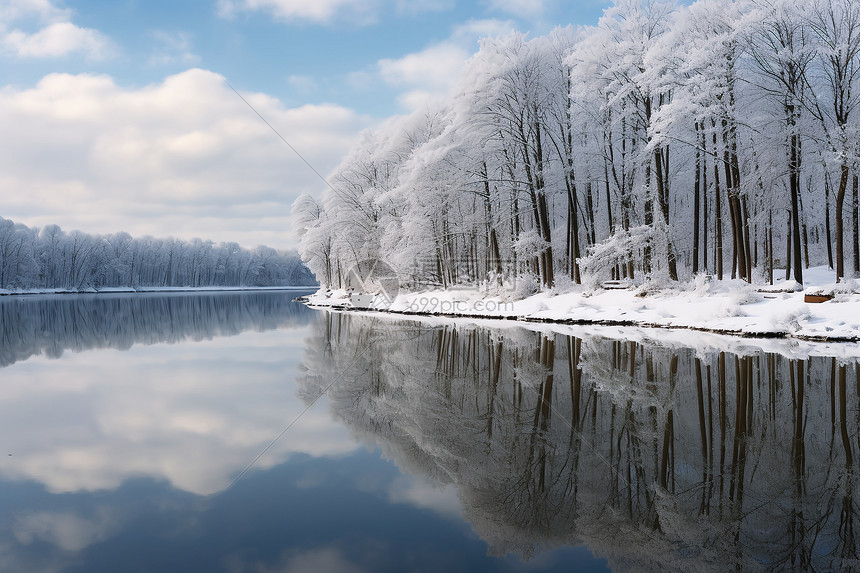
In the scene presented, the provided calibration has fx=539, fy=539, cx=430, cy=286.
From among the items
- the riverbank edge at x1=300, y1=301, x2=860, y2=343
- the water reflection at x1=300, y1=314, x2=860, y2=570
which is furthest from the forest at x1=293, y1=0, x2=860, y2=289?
the water reflection at x1=300, y1=314, x2=860, y2=570

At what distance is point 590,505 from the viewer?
180 inches

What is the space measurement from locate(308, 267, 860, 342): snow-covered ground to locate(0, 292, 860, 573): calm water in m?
5.45

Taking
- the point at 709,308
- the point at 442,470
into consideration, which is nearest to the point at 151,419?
the point at 442,470

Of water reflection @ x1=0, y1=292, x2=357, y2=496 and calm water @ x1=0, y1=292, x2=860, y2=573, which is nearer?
calm water @ x1=0, y1=292, x2=860, y2=573

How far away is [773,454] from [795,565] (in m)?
2.35

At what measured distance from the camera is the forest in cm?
1973

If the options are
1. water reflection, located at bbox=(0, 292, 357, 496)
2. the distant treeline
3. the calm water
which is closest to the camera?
the calm water

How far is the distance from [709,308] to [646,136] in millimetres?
7884

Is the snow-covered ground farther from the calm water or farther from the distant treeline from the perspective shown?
the distant treeline

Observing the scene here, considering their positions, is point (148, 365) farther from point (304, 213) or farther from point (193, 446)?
point (304, 213)

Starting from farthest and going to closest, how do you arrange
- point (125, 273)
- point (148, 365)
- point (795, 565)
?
point (125, 273), point (148, 365), point (795, 565)

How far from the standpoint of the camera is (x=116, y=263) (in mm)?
114875

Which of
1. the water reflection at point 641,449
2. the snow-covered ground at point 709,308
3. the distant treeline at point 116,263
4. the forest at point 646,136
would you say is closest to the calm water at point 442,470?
the water reflection at point 641,449

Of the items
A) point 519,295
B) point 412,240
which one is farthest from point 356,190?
point 519,295
